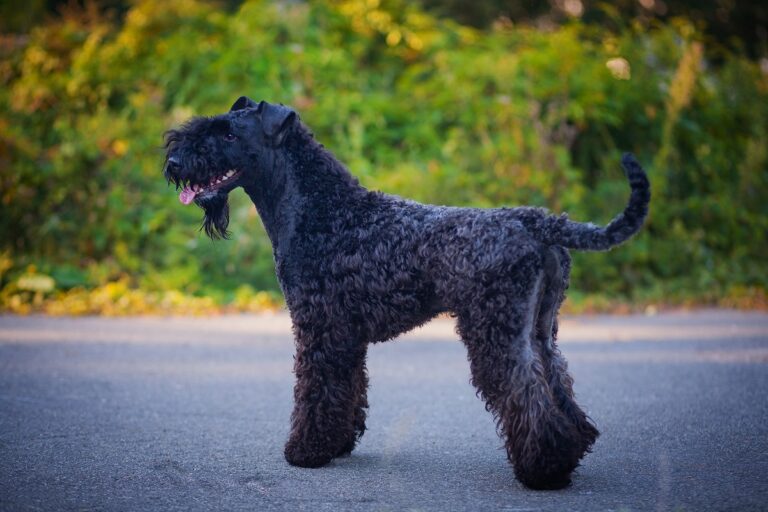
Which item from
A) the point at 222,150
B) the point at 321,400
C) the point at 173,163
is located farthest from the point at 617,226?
the point at 173,163

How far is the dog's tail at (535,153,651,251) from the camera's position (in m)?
4.15

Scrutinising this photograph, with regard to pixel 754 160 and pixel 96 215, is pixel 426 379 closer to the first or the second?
pixel 96 215

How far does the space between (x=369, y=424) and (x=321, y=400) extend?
1.22 m

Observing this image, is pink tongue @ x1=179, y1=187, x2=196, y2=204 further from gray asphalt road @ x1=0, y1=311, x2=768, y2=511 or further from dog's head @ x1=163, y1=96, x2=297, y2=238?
gray asphalt road @ x1=0, y1=311, x2=768, y2=511

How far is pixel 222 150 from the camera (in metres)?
4.86

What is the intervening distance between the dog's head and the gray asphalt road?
5.19 ft

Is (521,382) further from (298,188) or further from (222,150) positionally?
(222,150)

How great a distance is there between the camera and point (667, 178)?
42.4ft

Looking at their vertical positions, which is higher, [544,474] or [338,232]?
[338,232]

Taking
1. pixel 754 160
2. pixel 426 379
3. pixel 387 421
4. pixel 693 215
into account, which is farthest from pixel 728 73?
pixel 387 421

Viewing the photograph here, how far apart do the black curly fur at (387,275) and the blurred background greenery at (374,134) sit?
6.19 m

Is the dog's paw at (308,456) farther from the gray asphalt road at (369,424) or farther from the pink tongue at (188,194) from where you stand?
the pink tongue at (188,194)

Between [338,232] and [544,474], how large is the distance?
1.75 meters

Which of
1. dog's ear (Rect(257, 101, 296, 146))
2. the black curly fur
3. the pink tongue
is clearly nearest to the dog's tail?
the black curly fur
